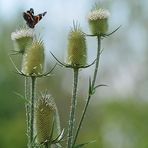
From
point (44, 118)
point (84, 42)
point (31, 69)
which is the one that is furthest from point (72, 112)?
point (84, 42)

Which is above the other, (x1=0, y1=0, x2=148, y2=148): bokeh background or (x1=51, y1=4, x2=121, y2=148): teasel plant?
(x1=51, y1=4, x2=121, y2=148): teasel plant

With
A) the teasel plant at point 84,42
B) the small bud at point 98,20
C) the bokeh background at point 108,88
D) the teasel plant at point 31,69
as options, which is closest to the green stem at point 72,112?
the teasel plant at point 84,42

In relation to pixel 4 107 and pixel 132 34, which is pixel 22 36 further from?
pixel 132 34

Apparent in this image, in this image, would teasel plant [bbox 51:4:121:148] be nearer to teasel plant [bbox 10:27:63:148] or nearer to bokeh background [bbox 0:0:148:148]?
teasel plant [bbox 10:27:63:148]

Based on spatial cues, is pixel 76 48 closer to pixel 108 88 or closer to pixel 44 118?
pixel 44 118

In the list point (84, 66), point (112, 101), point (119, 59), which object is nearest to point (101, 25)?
point (84, 66)

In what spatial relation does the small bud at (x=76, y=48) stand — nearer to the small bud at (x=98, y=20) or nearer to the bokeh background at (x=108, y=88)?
the small bud at (x=98, y=20)

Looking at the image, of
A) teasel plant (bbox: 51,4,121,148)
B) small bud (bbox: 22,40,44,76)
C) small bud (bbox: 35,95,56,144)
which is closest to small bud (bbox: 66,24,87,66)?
teasel plant (bbox: 51,4,121,148)
